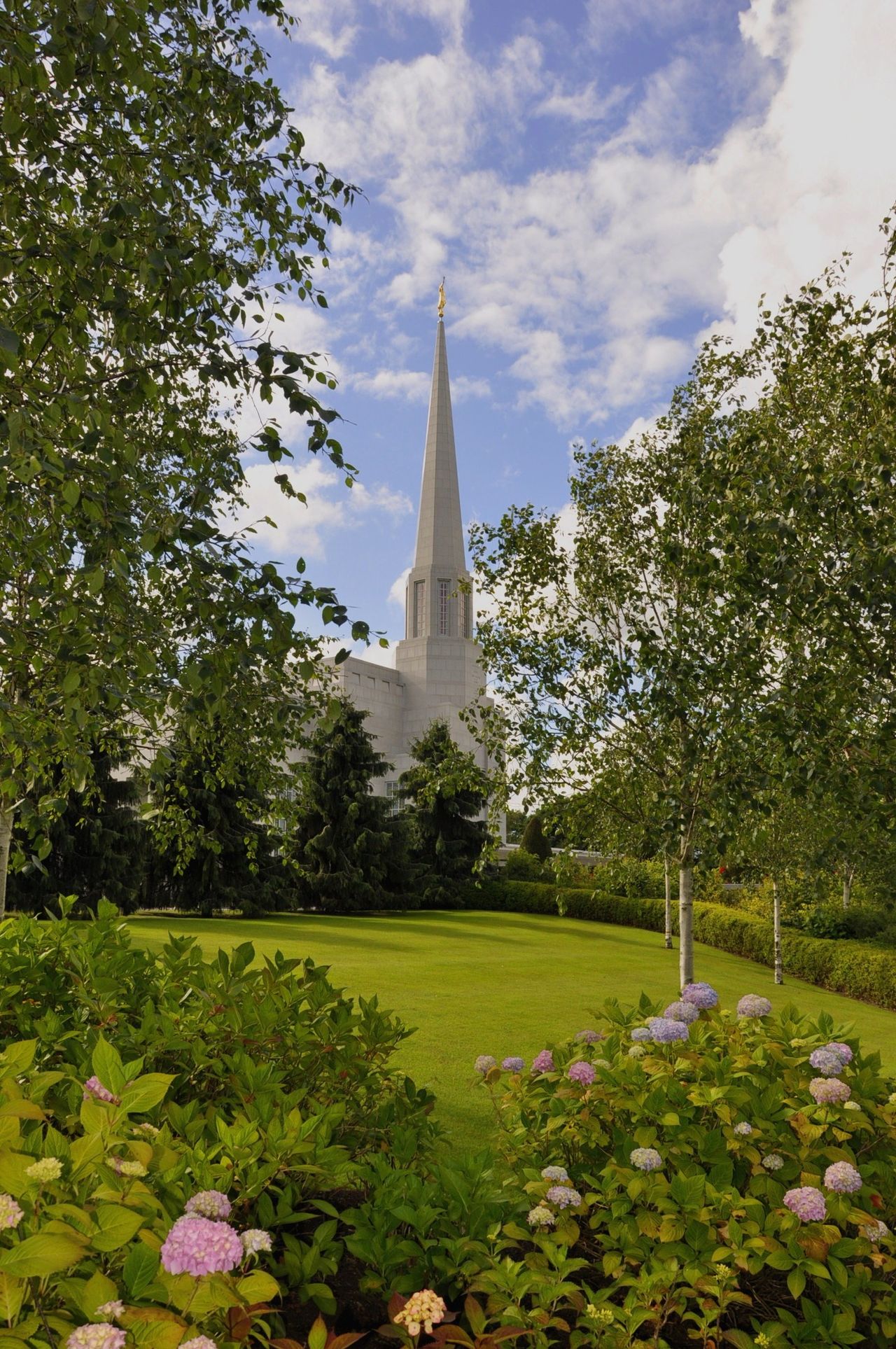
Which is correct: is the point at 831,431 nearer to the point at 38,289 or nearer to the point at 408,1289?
the point at 38,289

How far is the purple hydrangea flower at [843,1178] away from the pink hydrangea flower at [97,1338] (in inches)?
82.9

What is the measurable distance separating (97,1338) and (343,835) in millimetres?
24177

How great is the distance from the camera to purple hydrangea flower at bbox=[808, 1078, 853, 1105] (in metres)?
2.89

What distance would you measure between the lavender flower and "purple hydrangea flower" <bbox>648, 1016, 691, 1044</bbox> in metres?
2.28

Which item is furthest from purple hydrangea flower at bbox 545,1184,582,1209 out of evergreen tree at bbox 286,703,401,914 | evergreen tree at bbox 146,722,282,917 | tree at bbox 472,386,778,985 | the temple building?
the temple building

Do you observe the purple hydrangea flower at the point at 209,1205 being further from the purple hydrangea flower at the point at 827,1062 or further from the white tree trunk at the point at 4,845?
the white tree trunk at the point at 4,845

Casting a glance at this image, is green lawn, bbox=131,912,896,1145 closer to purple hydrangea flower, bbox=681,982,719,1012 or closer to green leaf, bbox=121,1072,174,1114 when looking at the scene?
purple hydrangea flower, bbox=681,982,719,1012

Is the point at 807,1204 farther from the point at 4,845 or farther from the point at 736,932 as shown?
the point at 736,932

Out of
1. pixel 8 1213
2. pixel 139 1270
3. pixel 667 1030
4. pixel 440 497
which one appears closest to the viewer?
pixel 8 1213

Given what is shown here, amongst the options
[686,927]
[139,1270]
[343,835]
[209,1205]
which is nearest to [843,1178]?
[209,1205]

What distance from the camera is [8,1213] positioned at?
56.5 inches

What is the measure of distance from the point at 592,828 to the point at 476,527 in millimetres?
3988

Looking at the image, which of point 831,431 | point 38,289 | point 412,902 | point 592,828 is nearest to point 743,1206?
point 38,289

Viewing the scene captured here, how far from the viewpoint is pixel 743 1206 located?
2.57 meters
